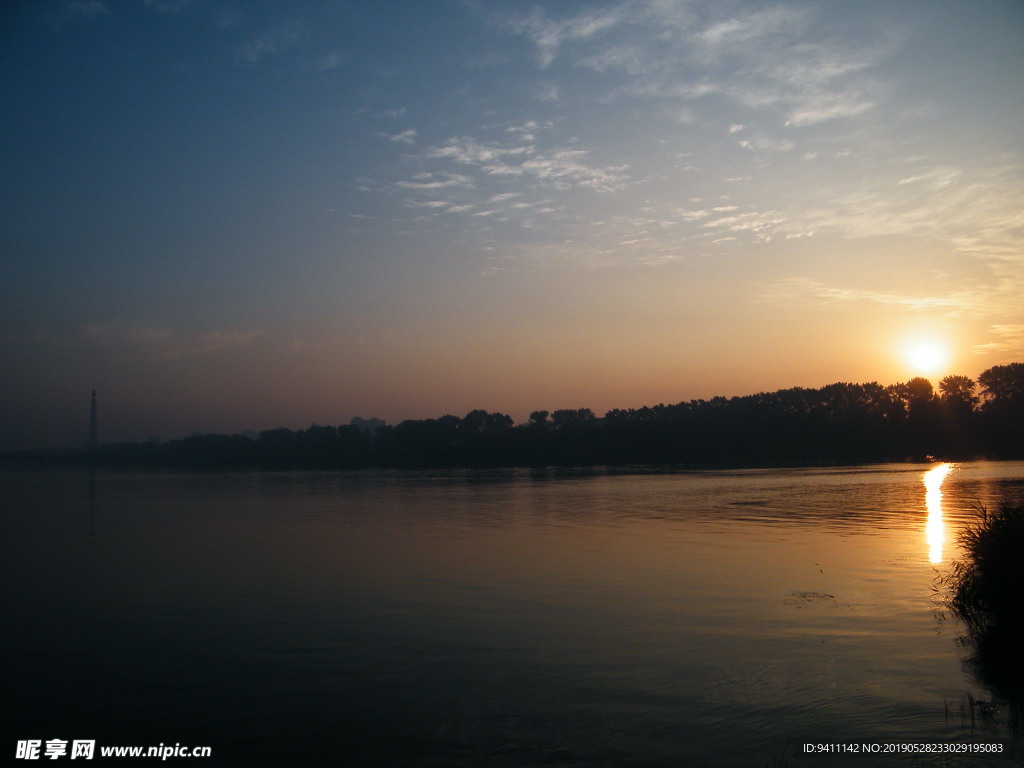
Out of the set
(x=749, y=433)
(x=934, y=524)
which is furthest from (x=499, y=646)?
(x=749, y=433)

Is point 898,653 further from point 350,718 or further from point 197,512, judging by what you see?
point 197,512

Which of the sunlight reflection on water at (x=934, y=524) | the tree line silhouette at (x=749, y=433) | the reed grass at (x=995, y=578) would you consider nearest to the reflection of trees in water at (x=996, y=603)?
the reed grass at (x=995, y=578)

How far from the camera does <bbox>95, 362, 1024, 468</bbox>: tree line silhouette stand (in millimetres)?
→ 136125

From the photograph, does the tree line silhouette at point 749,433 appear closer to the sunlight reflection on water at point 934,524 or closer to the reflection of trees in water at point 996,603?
the sunlight reflection on water at point 934,524

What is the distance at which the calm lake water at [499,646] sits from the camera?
33.6 ft

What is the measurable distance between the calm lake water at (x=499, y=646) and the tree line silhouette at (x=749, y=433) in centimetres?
10657

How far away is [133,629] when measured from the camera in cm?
1686

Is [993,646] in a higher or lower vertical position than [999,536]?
lower

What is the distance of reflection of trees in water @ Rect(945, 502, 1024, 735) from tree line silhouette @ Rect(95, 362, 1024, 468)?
112222 mm

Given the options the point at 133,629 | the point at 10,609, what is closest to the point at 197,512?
the point at 10,609

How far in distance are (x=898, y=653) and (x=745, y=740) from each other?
17.1 ft

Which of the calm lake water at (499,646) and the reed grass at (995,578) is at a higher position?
the reed grass at (995,578)

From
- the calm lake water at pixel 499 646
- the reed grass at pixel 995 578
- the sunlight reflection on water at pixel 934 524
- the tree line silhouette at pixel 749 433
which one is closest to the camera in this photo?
the calm lake water at pixel 499 646

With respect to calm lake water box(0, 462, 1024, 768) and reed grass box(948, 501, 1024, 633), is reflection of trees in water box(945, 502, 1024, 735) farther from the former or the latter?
calm lake water box(0, 462, 1024, 768)
